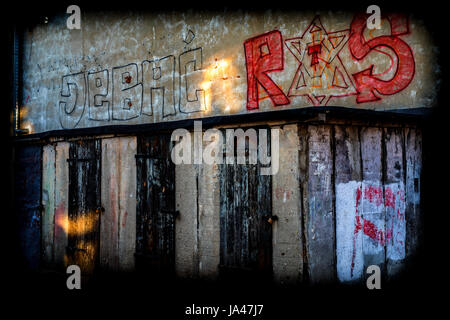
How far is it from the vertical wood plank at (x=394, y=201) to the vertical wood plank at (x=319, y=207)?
1105mm

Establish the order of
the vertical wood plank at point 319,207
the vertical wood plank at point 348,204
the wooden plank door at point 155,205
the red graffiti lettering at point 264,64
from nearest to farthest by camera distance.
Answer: the vertical wood plank at point 319,207
the vertical wood plank at point 348,204
the wooden plank door at point 155,205
the red graffiti lettering at point 264,64

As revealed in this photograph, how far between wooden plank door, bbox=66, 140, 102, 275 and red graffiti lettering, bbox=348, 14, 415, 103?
4575 mm

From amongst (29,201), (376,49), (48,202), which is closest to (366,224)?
(376,49)

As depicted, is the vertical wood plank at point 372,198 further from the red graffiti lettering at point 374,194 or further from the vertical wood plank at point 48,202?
the vertical wood plank at point 48,202

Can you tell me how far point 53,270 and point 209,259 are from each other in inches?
135

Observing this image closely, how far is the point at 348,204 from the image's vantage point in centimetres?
531

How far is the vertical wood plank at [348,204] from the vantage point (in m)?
5.21

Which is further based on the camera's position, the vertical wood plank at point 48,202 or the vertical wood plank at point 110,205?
the vertical wood plank at point 48,202

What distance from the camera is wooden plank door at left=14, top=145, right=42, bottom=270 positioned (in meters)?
7.86

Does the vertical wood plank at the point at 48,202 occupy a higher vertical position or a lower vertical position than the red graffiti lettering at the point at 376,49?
lower

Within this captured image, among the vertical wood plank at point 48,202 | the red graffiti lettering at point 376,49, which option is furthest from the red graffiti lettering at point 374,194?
the vertical wood plank at point 48,202

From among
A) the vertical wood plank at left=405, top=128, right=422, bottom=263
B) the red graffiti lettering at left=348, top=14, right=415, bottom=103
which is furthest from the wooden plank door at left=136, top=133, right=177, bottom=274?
the vertical wood plank at left=405, top=128, right=422, bottom=263

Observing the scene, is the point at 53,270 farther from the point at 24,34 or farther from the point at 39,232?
the point at 24,34
